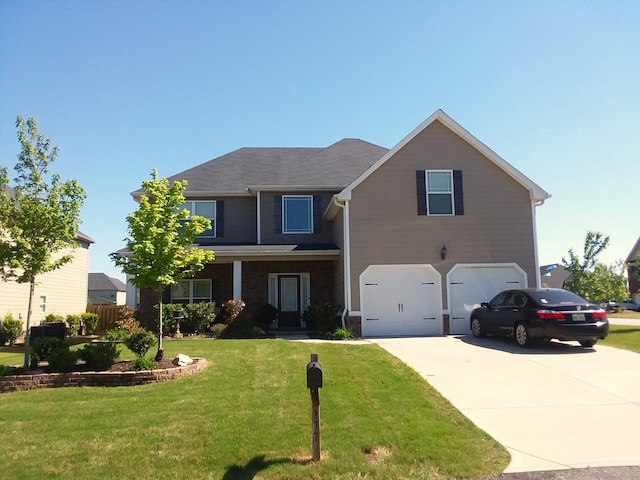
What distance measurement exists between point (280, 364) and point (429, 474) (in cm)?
541

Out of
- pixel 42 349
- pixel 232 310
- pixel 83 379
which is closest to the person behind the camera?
pixel 83 379

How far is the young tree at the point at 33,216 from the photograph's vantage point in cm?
947

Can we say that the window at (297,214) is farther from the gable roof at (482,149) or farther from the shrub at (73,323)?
the shrub at (73,323)

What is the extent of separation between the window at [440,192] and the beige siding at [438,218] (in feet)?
0.60

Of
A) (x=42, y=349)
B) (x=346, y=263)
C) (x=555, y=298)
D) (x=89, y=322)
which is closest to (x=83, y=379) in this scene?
(x=42, y=349)

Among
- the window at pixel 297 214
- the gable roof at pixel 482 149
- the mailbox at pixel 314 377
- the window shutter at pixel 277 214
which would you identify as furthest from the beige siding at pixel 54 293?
the mailbox at pixel 314 377

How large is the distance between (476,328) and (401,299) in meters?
2.58

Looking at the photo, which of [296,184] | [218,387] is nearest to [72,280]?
[296,184]

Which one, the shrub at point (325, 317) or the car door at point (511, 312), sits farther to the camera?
the shrub at point (325, 317)

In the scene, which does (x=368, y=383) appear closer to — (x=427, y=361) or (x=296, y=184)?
(x=427, y=361)

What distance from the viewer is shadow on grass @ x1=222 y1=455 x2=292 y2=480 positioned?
5.04m

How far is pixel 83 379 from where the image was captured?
8844mm

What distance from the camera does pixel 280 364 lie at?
1007 cm

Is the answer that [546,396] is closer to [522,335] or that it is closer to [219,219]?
[522,335]
